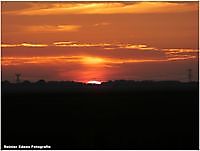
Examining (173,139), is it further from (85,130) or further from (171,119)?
(171,119)

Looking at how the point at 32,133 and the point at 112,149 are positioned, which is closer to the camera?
the point at 112,149

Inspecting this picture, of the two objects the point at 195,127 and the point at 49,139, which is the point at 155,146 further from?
the point at 195,127

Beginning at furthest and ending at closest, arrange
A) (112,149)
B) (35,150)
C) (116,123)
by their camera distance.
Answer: (116,123)
(112,149)
(35,150)

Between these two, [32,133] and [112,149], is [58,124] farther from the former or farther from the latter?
[112,149]

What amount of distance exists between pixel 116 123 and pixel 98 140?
861 centimetres

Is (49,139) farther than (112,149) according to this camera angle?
Yes

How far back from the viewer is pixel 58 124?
35781 millimetres

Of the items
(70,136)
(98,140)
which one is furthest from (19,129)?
(98,140)

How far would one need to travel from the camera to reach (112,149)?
2420cm

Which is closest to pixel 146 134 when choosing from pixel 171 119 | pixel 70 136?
pixel 70 136

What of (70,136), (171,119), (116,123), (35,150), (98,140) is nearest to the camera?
(35,150)

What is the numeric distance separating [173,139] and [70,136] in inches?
222

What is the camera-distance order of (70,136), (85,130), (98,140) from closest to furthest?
(98,140)
(70,136)
(85,130)

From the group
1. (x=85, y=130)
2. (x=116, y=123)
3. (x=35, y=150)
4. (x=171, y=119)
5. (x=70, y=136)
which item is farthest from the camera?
(x=171, y=119)
